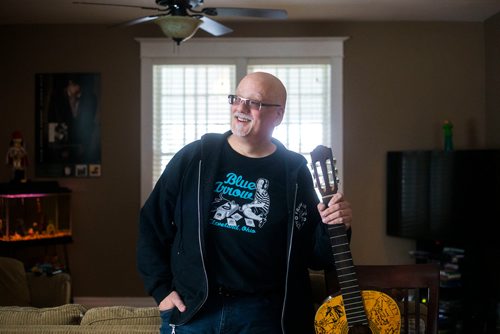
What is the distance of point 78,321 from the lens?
202 cm

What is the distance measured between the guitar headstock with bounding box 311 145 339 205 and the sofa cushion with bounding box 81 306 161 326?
2.31 feet

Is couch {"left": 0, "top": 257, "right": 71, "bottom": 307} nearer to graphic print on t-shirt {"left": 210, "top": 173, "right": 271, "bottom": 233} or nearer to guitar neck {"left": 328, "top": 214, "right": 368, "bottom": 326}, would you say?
graphic print on t-shirt {"left": 210, "top": 173, "right": 271, "bottom": 233}

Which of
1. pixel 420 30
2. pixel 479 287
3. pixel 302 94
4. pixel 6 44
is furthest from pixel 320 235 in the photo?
pixel 6 44

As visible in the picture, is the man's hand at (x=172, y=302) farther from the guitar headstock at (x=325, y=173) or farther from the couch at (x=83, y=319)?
the guitar headstock at (x=325, y=173)

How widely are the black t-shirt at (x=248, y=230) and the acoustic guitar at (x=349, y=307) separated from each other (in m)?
0.16

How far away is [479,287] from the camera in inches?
187

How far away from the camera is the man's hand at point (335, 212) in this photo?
1.71 metres

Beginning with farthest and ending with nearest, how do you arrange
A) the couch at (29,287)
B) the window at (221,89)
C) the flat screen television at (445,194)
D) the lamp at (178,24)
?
the window at (221,89) < the flat screen television at (445,194) < the couch at (29,287) < the lamp at (178,24)

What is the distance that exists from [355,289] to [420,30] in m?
4.45

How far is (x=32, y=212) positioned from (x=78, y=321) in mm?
3370

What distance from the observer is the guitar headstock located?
1753 mm

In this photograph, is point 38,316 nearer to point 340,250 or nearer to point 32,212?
point 340,250

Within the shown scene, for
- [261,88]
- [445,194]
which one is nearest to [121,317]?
[261,88]

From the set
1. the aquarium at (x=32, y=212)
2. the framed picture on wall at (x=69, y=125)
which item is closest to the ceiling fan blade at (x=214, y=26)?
the framed picture on wall at (x=69, y=125)
